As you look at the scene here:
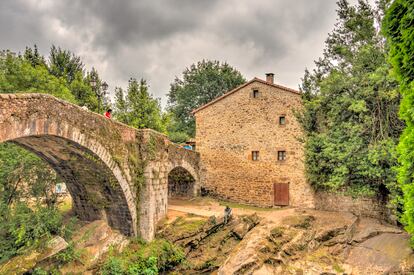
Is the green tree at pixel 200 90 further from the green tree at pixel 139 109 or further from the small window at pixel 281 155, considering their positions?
the small window at pixel 281 155

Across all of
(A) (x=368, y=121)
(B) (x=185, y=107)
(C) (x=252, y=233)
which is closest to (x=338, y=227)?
(C) (x=252, y=233)

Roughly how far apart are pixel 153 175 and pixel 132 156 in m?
1.21

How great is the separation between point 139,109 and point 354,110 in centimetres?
1576

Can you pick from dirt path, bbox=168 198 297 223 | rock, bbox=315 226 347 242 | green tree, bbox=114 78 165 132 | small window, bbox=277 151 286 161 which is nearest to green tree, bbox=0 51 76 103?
green tree, bbox=114 78 165 132

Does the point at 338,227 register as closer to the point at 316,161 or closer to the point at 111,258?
the point at 316,161

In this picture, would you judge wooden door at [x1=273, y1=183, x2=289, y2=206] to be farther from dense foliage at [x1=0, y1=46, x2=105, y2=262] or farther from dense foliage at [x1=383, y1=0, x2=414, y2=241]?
dense foliage at [x1=0, y1=46, x2=105, y2=262]

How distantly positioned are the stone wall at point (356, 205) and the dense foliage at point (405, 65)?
566cm

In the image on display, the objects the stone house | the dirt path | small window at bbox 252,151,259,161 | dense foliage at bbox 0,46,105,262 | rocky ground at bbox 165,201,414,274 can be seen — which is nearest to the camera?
rocky ground at bbox 165,201,414,274

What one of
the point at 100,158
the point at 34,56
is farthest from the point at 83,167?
the point at 34,56

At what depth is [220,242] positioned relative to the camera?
10.3m

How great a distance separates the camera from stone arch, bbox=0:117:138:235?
22.6 ft

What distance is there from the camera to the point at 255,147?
1622cm

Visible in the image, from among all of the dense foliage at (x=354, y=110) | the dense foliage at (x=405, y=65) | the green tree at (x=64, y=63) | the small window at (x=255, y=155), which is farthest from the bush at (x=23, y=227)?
Result: the green tree at (x=64, y=63)

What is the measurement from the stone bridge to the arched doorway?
466 cm
